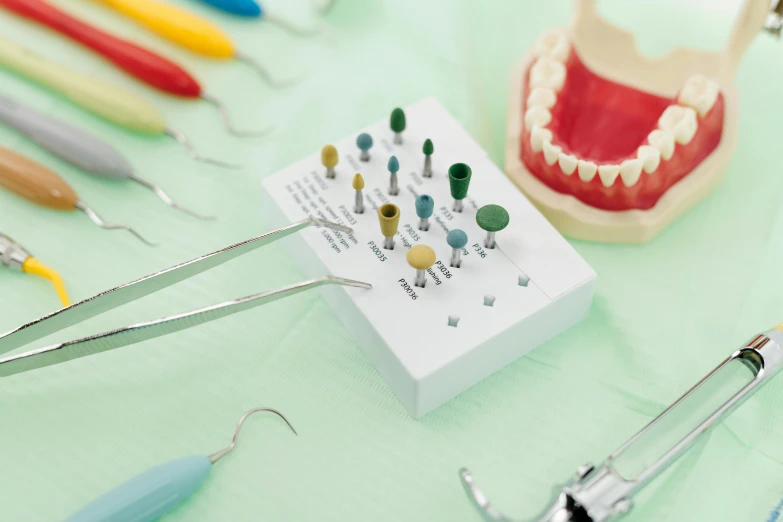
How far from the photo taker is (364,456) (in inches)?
31.2

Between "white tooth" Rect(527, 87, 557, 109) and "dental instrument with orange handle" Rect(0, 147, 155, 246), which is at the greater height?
"white tooth" Rect(527, 87, 557, 109)

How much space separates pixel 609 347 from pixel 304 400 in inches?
12.3

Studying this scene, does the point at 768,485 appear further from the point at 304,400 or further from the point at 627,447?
the point at 304,400

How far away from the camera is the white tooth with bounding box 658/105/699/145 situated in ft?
2.99

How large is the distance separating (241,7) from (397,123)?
34 cm

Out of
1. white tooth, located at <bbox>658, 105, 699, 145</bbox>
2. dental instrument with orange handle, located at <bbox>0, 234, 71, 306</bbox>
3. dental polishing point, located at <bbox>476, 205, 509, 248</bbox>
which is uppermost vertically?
white tooth, located at <bbox>658, 105, 699, 145</bbox>

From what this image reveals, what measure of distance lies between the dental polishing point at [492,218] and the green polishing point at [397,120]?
0.15 metres

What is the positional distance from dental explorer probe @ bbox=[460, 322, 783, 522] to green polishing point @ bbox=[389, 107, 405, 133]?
405mm

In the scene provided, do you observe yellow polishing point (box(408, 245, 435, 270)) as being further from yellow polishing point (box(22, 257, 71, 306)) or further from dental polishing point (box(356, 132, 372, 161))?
yellow polishing point (box(22, 257, 71, 306))

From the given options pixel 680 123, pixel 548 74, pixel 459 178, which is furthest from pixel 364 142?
pixel 680 123

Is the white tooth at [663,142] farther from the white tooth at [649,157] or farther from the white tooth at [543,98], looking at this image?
the white tooth at [543,98]

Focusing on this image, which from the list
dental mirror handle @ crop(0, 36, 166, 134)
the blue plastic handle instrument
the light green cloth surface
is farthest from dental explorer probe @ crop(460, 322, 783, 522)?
the blue plastic handle instrument

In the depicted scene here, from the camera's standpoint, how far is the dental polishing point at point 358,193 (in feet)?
2.82

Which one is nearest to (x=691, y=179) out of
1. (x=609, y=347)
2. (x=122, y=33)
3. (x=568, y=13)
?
(x=609, y=347)
